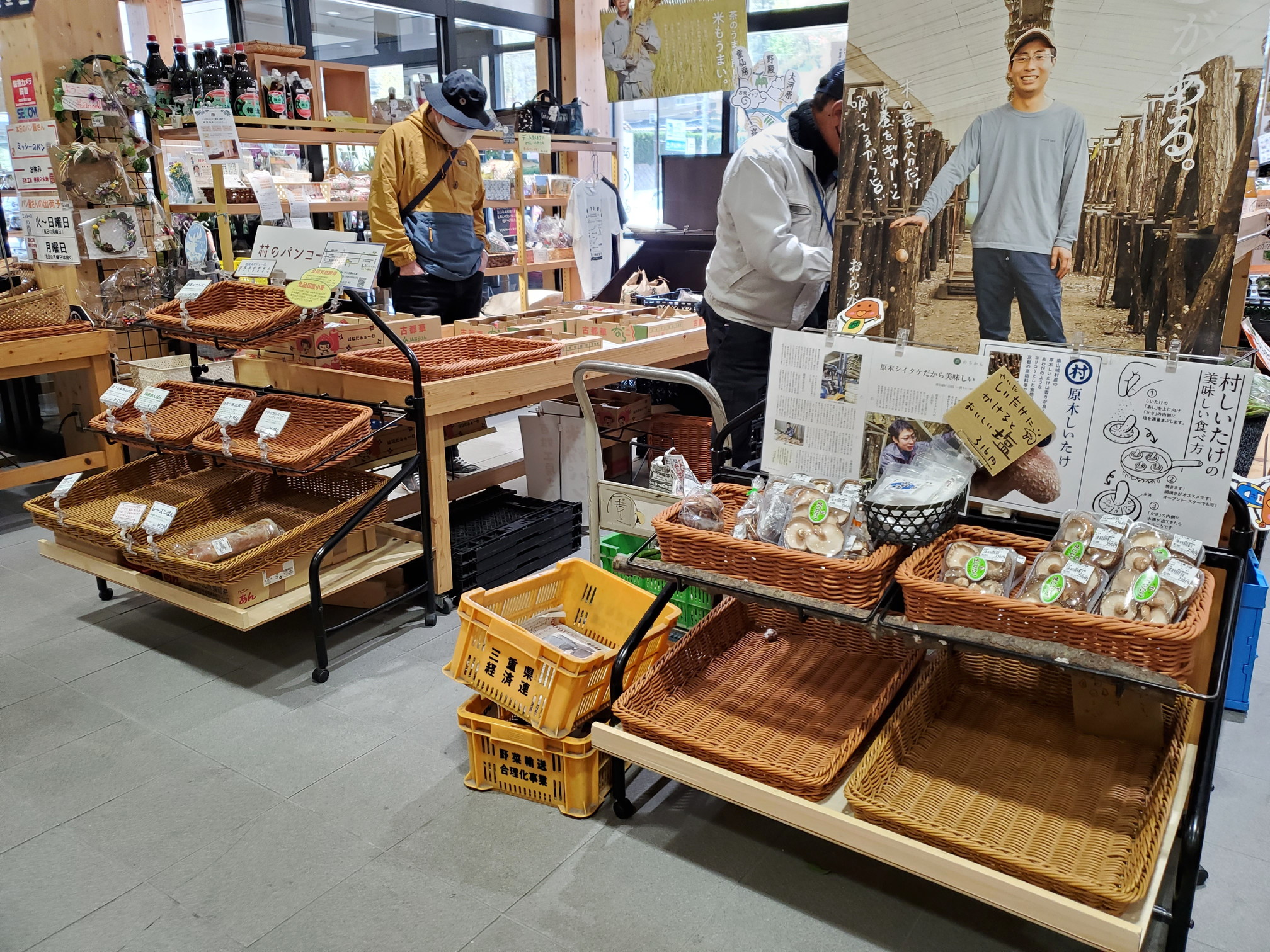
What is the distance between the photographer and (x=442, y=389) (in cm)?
308

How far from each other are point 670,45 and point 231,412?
17.8 feet

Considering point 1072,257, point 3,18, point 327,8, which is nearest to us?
point 1072,257

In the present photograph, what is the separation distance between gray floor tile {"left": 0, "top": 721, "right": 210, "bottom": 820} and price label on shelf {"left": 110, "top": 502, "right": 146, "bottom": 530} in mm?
640

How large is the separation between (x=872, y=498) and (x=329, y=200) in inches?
176

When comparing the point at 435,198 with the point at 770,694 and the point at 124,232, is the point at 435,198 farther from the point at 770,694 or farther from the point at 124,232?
the point at 770,694

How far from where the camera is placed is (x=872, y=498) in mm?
1897

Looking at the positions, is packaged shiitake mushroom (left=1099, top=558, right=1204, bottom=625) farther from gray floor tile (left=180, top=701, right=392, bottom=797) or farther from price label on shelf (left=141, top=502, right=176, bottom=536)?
price label on shelf (left=141, top=502, right=176, bottom=536)

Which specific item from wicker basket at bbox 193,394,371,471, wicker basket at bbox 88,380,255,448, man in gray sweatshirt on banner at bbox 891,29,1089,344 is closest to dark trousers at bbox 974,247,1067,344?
man in gray sweatshirt on banner at bbox 891,29,1089,344

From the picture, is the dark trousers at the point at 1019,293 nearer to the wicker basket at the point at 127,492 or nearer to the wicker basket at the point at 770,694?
the wicker basket at the point at 770,694

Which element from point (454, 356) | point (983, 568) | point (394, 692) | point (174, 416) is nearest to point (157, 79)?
point (174, 416)

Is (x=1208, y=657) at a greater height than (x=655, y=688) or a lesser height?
greater

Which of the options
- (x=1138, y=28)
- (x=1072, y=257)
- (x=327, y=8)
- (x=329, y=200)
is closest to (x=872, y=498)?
(x=1072, y=257)

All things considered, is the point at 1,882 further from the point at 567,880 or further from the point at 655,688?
the point at 655,688

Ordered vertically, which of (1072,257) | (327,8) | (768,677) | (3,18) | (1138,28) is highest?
(327,8)
